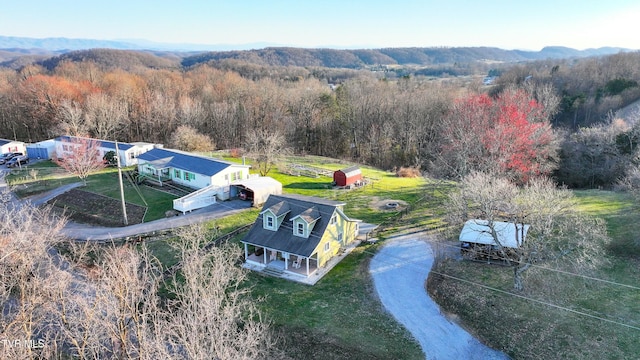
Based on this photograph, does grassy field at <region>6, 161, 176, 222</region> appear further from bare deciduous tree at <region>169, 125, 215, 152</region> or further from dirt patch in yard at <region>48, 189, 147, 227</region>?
bare deciduous tree at <region>169, 125, 215, 152</region>

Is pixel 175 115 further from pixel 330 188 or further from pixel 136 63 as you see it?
pixel 136 63

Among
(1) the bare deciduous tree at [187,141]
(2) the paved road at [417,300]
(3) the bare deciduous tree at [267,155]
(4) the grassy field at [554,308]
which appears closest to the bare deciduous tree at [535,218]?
(4) the grassy field at [554,308]

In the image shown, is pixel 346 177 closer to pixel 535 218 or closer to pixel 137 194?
pixel 137 194

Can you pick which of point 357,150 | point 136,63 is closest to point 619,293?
point 357,150

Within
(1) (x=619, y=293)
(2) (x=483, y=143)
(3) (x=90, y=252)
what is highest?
(2) (x=483, y=143)

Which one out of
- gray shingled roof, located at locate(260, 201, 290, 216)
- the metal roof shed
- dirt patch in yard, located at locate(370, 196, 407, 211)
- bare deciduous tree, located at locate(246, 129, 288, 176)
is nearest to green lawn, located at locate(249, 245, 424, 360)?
gray shingled roof, located at locate(260, 201, 290, 216)

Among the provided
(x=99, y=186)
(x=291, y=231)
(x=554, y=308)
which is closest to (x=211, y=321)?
(x=291, y=231)
